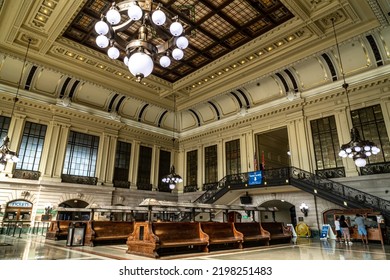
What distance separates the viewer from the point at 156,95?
16.5 m

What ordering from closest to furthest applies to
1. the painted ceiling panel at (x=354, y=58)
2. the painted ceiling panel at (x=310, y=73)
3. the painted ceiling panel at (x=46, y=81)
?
the painted ceiling panel at (x=354, y=58), the painted ceiling panel at (x=310, y=73), the painted ceiling panel at (x=46, y=81)

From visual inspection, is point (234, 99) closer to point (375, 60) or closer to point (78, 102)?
point (375, 60)

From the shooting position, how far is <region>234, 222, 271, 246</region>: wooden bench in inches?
326

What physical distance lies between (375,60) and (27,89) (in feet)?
57.4

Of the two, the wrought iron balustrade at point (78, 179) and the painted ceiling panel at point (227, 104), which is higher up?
the painted ceiling panel at point (227, 104)

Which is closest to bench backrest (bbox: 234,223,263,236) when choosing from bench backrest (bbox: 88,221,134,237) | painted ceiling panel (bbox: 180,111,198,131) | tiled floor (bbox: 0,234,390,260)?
tiled floor (bbox: 0,234,390,260)

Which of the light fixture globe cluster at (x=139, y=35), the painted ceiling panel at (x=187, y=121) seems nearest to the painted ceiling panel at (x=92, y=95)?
the painted ceiling panel at (x=187, y=121)

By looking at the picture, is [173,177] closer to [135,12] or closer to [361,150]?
[361,150]

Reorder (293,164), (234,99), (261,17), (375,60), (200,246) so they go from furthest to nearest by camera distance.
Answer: (234,99) → (293,164) → (375,60) → (261,17) → (200,246)

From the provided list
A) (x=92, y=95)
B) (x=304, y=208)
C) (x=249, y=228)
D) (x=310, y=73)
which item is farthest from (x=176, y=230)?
(x=92, y=95)

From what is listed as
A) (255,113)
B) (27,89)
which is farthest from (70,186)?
(255,113)

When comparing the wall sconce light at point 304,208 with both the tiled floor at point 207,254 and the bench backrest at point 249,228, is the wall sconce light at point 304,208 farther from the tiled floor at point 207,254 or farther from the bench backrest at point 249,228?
the tiled floor at point 207,254

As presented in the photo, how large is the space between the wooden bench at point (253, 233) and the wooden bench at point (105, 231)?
13.1 ft

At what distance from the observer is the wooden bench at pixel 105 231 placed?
323 inches
